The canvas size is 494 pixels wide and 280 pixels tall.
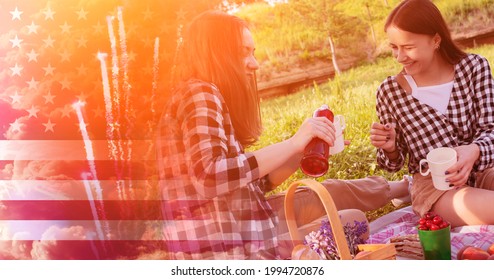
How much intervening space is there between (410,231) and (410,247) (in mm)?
299

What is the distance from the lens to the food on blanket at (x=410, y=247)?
161 centimetres

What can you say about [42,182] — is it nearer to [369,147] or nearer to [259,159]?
[259,159]

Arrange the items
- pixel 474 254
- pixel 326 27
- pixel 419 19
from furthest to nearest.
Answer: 1. pixel 326 27
2. pixel 419 19
3. pixel 474 254

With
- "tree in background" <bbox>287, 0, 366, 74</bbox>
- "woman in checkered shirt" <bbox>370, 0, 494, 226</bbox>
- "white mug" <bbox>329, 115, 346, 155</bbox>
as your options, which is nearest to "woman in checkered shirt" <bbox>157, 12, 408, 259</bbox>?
"white mug" <bbox>329, 115, 346, 155</bbox>

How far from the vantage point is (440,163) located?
168cm

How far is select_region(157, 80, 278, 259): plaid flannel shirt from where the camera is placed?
1526 mm

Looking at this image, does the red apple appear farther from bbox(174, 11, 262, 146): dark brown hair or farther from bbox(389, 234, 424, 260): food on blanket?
bbox(174, 11, 262, 146): dark brown hair

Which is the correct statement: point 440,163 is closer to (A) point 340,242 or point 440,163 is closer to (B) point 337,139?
(B) point 337,139

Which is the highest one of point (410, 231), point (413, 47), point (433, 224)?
point (413, 47)
